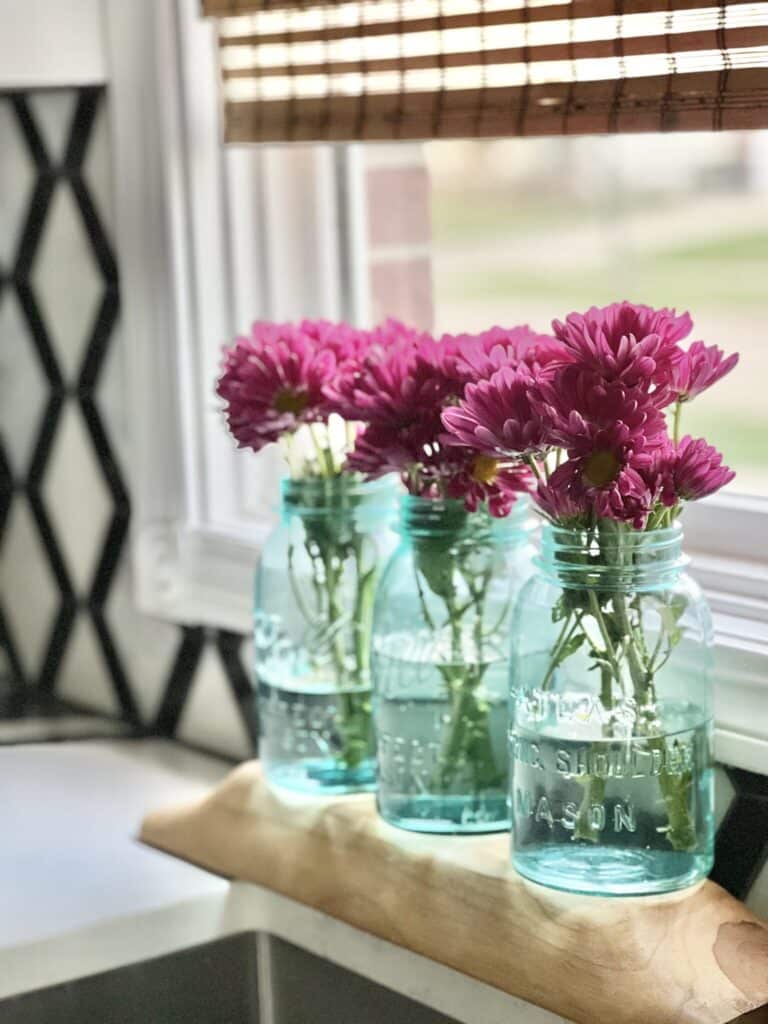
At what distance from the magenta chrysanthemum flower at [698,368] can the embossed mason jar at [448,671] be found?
0.22 m

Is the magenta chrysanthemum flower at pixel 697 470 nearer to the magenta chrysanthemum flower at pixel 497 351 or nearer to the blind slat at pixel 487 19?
the magenta chrysanthemum flower at pixel 497 351

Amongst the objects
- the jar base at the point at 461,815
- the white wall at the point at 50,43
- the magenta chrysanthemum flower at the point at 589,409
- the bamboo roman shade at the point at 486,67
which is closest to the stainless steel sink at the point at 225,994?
the jar base at the point at 461,815

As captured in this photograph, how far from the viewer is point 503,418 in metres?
0.99

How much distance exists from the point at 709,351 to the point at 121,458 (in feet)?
2.80

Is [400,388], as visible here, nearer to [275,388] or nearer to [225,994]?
[275,388]

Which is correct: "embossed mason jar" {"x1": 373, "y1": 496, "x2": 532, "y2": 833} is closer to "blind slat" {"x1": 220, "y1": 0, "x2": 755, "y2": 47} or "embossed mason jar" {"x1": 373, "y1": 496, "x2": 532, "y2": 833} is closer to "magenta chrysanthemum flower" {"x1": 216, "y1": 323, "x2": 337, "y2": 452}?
"magenta chrysanthemum flower" {"x1": 216, "y1": 323, "x2": 337, "y2": 452}

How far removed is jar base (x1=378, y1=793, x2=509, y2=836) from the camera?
1214mm

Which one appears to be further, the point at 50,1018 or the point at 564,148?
the point at 564,148

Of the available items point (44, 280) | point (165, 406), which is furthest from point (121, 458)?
point (44, 280)

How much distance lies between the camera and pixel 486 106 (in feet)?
3.96

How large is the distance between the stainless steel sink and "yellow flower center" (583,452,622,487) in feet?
1.32

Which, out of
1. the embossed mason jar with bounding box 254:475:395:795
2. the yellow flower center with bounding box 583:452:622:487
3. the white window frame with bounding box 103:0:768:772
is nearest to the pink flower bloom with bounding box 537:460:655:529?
the yellow flower center with bounding box 583:452:622:487

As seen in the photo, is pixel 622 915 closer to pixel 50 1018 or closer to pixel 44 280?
pixel 50 1018

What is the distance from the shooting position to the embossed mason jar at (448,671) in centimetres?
119
